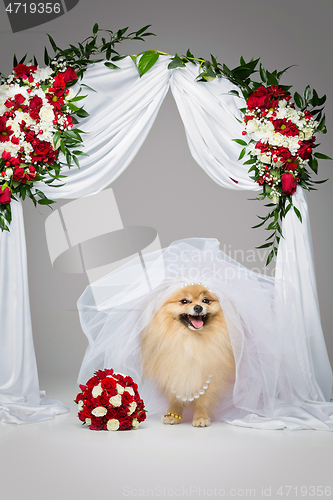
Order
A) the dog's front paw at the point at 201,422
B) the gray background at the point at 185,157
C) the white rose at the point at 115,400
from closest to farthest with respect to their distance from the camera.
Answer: the white rose at the point at 115,400 → the dog's front paw at the point at 201,422 → the gray background at the point at 185,157

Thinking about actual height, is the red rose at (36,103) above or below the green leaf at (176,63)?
below

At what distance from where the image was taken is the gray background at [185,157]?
5.80 metres

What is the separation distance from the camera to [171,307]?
11.9ft

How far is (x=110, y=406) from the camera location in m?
3.45

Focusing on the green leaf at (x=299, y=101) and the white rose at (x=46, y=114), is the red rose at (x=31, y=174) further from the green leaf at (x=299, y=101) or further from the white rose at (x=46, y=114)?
the green leaf at (x=299, y=101)

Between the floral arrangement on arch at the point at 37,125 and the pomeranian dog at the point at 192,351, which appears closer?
the pomeranian dog at the point at 192,351

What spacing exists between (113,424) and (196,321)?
83 centimetres

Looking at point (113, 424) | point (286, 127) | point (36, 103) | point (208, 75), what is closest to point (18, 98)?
point (36, 103)

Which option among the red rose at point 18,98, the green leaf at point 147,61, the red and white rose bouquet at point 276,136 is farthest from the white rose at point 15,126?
the red and white rose bouquet at point 276,136

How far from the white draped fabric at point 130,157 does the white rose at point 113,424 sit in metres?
0.63

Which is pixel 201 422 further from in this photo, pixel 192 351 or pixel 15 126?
pixel 15 126

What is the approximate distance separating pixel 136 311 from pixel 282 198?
4.55 feet

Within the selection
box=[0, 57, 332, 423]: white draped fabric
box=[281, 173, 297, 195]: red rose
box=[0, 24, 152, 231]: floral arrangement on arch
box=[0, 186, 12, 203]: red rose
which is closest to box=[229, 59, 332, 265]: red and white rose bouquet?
box=[281, 173, 297, 195]: red rose

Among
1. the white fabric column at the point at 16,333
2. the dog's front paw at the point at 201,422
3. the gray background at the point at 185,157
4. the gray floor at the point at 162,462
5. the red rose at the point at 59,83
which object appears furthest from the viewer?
the gray background at the point at 185,157
